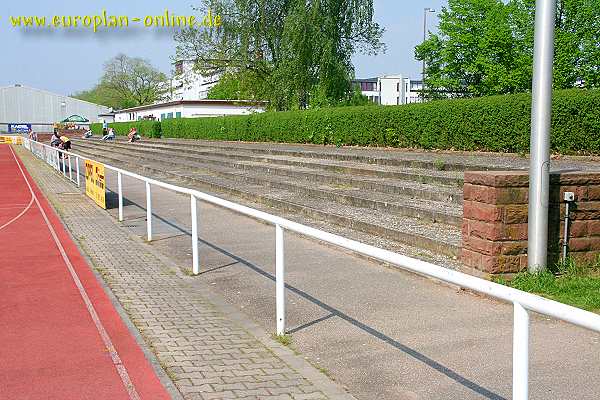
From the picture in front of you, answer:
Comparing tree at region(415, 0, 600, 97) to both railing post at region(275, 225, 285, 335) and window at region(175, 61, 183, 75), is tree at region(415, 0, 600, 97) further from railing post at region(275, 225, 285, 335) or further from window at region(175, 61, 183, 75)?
railing post at region(275, 225, 285, 335)

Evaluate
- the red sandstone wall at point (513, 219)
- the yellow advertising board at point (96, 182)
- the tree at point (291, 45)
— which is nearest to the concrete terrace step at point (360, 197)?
the red sandstone wall at point (513, 219)

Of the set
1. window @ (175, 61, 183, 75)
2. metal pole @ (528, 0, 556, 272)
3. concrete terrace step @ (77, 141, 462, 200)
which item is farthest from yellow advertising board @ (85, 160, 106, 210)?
window @ (175, 61, 183, 75)

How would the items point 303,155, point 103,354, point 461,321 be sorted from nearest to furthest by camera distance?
point 103,354, point 461,321, point 303,155

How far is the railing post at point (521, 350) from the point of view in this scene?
9.86 ft

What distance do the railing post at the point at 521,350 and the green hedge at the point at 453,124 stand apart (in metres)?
11.9

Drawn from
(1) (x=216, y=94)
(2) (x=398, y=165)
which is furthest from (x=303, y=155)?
(1) (x=216, y=94)

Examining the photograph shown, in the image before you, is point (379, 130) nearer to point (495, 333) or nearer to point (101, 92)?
point (495, 333)

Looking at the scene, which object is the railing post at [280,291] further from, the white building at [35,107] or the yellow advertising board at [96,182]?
the white building at [35,107]

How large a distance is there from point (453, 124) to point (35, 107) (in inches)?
4476

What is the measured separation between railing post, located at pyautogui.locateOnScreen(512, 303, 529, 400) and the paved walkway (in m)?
1.44

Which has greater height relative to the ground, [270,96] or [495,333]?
[270,96]

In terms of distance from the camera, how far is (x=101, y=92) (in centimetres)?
12488

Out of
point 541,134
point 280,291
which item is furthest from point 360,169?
point 280,291

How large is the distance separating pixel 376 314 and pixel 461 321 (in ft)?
2.50
